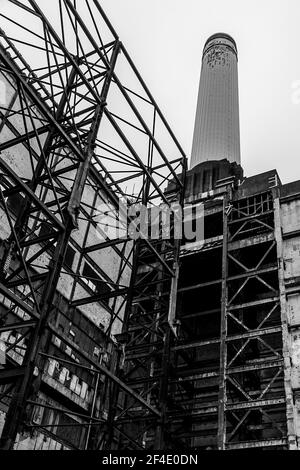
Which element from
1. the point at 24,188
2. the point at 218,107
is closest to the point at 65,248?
the point at 24,188

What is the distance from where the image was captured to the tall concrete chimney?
35656 mm

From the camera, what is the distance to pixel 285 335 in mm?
15359

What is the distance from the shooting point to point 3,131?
660 inches

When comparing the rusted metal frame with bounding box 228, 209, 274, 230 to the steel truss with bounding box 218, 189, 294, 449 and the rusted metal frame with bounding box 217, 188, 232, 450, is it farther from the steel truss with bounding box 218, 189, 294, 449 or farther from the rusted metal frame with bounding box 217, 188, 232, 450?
the rusted metal frame with bounding box 217, 188, 232, 450

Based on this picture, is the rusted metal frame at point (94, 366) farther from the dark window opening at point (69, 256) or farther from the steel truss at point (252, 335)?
the dark window opening at point (69, 256)

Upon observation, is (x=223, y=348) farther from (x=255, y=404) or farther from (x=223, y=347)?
→ (x=255, y=404)

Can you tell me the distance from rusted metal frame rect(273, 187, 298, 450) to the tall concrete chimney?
1661 centimetres

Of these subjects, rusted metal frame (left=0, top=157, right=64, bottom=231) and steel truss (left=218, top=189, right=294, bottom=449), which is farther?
steel truss (left=218, top=189, right=294, bottom=449)

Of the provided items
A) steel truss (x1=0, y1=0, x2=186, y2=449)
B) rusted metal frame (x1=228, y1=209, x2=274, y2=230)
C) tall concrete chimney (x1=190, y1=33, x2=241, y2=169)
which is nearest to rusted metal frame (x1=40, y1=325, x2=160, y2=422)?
steel truss (x1=0, y1=0, x2=186, y2=449)

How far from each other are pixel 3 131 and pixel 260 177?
10.2 meters

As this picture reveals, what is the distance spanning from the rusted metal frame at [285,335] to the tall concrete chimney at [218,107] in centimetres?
1661

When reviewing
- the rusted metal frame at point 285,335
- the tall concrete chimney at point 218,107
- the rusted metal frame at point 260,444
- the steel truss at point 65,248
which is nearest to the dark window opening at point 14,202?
the steel truss at point 65,248

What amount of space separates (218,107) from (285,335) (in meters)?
27.0

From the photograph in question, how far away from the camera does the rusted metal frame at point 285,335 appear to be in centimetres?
1371
